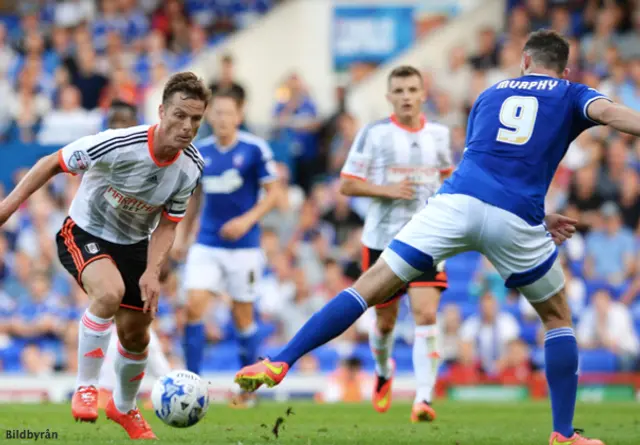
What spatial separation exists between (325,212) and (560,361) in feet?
36.2

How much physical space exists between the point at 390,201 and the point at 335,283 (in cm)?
589

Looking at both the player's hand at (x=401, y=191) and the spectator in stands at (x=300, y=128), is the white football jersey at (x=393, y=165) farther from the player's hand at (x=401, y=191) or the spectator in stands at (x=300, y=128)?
the spectator in stands at (x=300, y=128)

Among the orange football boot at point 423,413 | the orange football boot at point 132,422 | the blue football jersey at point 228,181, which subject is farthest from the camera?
the blue football jersey at point 228,181

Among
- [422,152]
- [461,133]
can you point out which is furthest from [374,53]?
[422,152]

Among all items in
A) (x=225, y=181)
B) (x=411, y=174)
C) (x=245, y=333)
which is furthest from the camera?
(x=245, y=333)

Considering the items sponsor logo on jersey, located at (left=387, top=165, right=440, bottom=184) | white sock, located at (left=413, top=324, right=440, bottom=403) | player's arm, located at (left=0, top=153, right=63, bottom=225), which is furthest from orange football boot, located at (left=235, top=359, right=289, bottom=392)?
sponsor logo on jersey, located at (left=387, top=165, right=440, bottom=184)

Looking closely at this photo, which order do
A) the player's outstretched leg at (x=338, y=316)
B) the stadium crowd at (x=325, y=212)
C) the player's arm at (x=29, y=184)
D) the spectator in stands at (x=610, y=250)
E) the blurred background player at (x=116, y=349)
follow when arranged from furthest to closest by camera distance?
the spectator in stands at (x=610, y=250) < the stadium crowd at (x=325, y=212) < the blurred background player at (x=116, y=349) < the player's arm at (x=29, y=184) < the player's outstretched leg at (x=338, y=316)

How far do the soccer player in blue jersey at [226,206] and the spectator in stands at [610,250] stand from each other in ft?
21.1

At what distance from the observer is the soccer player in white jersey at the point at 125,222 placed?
24.5 ft

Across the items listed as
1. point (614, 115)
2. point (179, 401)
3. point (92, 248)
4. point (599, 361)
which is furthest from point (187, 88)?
point (599, 361)

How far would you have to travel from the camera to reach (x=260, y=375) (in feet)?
22.0

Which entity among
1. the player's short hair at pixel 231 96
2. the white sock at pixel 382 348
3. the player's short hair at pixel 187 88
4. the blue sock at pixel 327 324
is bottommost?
the white sock at pixel 382 348

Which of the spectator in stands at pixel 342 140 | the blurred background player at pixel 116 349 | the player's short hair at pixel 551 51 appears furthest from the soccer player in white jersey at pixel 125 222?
the spectator in stands at pixel 342 140
